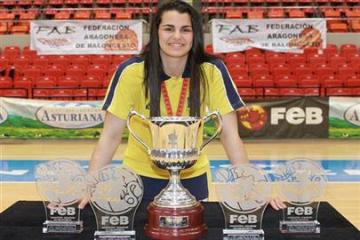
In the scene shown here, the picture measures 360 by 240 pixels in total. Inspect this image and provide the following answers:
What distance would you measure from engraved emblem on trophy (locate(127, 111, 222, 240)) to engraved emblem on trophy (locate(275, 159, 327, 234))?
340 millimetres

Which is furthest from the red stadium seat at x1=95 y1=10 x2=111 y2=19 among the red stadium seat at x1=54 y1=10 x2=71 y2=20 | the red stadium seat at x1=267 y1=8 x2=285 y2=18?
the red stadium seat at x1=267 y1=8 x2=285 y2=18

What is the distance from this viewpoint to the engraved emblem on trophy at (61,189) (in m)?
2.18

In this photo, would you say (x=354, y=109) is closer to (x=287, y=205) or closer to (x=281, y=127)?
(x=281, y=127)

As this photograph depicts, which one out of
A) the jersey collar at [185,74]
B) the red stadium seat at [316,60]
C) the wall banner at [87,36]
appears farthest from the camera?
the red stadium seat at [316,60]

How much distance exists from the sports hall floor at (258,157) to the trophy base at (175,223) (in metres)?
3.71

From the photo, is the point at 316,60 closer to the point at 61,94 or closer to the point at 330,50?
the point at 330,50

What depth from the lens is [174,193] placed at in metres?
2.08

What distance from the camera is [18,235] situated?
2068 mm

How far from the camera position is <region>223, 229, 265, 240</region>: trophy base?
2.04 meters

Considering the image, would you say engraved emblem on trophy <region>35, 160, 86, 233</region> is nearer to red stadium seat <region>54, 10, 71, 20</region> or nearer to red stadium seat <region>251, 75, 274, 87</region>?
red stadium seat <region>251, 75, 274, 87</region>

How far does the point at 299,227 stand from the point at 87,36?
11644mm

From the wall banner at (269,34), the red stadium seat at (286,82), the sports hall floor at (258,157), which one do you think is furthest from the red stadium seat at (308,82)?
the sports hall floor at (258,157)

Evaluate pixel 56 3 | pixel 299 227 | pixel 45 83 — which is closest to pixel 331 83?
pixel 45 83

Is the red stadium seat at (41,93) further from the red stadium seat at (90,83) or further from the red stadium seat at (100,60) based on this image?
the red stadium seat at (100,60)
